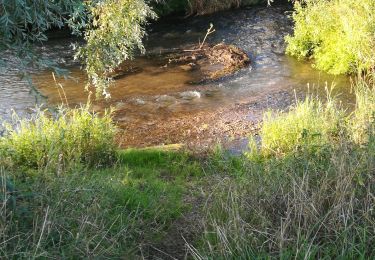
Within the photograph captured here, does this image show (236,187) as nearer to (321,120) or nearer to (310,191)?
(310,191)

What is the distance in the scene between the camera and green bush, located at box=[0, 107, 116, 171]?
746 cm

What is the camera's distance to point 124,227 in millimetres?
5129

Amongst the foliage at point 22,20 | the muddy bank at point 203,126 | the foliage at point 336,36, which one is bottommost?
the muddy bank at point 203,126

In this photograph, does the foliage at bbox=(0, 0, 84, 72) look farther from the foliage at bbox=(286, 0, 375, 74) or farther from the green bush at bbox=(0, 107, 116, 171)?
the foliage at bbox=(286, 0, 375, 74)

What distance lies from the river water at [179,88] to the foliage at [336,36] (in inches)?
19.1

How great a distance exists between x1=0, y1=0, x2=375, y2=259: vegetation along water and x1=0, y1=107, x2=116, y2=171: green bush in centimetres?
3

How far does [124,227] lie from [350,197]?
7.13 feet

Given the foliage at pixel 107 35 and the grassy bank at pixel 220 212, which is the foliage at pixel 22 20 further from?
the foliage at pixel 107 35

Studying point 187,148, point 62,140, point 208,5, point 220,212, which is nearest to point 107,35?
point 187,148

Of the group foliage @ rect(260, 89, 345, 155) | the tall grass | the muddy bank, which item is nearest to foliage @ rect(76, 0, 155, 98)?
the muddy bank

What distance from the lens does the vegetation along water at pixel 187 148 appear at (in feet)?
15.2

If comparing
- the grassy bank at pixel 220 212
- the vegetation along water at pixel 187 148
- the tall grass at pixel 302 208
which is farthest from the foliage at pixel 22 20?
the tall grass at pixel 302 208

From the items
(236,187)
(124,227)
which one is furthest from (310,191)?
(124,227)

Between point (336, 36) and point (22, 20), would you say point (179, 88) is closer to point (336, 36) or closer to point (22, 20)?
point (336, 36)
